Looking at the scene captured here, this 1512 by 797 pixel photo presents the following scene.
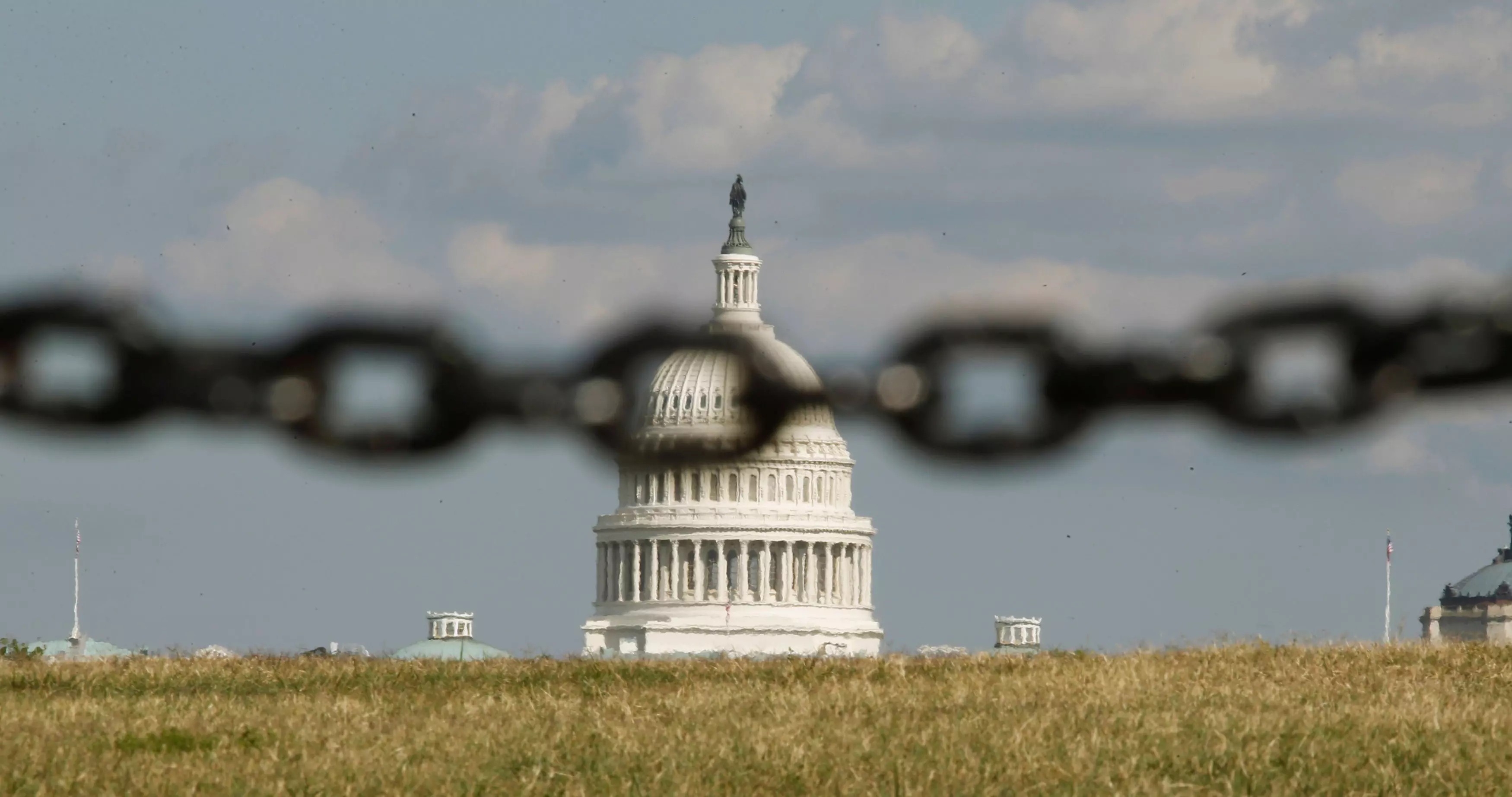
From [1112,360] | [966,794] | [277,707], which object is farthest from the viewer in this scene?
[277,707]

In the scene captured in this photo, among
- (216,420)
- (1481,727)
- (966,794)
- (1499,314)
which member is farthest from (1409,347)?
(1481,727)

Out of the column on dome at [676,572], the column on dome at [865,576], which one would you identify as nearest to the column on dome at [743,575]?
the column on dome at [676,572]

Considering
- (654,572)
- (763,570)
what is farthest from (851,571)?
(654,572)

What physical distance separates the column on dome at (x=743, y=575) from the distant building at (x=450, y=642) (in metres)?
18.9

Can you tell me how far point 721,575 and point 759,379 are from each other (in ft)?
567

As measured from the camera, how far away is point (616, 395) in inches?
89.3

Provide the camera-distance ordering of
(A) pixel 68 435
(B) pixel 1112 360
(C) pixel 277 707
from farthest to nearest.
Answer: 1. (C) pixel 277 707
2. (B) pixel 1112 360
3. (A) pixel 68 435

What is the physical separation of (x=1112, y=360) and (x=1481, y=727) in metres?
20.8

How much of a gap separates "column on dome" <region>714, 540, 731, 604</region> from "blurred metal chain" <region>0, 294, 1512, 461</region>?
562ft

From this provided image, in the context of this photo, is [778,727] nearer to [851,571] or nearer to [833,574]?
[833,574]

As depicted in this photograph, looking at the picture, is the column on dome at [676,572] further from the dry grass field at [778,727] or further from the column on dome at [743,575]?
the dry grass field at [778,727]

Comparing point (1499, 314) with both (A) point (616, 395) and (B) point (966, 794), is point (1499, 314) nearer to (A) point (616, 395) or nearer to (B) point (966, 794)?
(A) point (616, 395)

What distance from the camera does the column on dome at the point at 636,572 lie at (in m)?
176

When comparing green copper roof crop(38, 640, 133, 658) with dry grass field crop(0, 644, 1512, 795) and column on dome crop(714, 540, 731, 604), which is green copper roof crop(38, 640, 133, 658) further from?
column on dome crop(714, 540, 731, 604)
